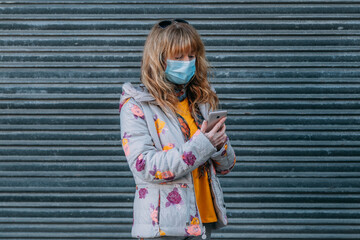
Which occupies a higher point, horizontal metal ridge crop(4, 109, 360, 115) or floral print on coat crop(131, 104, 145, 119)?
floral print on coat crop(131, 104, 145, 119)

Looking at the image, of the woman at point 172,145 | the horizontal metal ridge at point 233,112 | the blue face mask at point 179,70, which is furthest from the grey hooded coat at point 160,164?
the horizontal metal ridge at point 233,112

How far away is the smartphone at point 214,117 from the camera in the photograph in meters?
2.06

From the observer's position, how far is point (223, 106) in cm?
414

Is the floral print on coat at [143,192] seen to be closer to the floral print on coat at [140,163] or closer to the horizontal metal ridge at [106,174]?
the floral print on coat at [140,163]

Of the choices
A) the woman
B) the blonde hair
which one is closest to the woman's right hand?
the woman

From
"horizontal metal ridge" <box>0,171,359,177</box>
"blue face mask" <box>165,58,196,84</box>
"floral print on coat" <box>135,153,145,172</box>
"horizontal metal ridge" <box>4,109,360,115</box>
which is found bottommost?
"horizontal metal ridge" <box>0,171,359,177</box>

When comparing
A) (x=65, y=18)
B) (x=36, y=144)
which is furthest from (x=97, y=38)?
(x=36, y=144)

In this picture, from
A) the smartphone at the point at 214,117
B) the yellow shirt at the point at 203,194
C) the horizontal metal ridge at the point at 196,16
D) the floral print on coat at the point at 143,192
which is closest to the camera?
the smartphone at the point at 214,117

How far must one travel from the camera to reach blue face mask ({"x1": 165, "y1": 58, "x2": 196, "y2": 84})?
2.26 meters

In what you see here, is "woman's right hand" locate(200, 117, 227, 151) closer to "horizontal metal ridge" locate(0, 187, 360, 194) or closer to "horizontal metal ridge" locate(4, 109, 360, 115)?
"horizontal metal ridge" locate(4, 109, 360, 115)

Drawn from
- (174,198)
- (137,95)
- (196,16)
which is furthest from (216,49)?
(174,198)

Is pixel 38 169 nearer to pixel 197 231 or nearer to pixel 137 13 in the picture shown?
pixel 137 13

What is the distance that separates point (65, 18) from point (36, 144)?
→ 1.21m

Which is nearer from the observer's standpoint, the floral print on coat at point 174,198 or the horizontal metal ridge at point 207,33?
the floral print on coat at point 174,198
